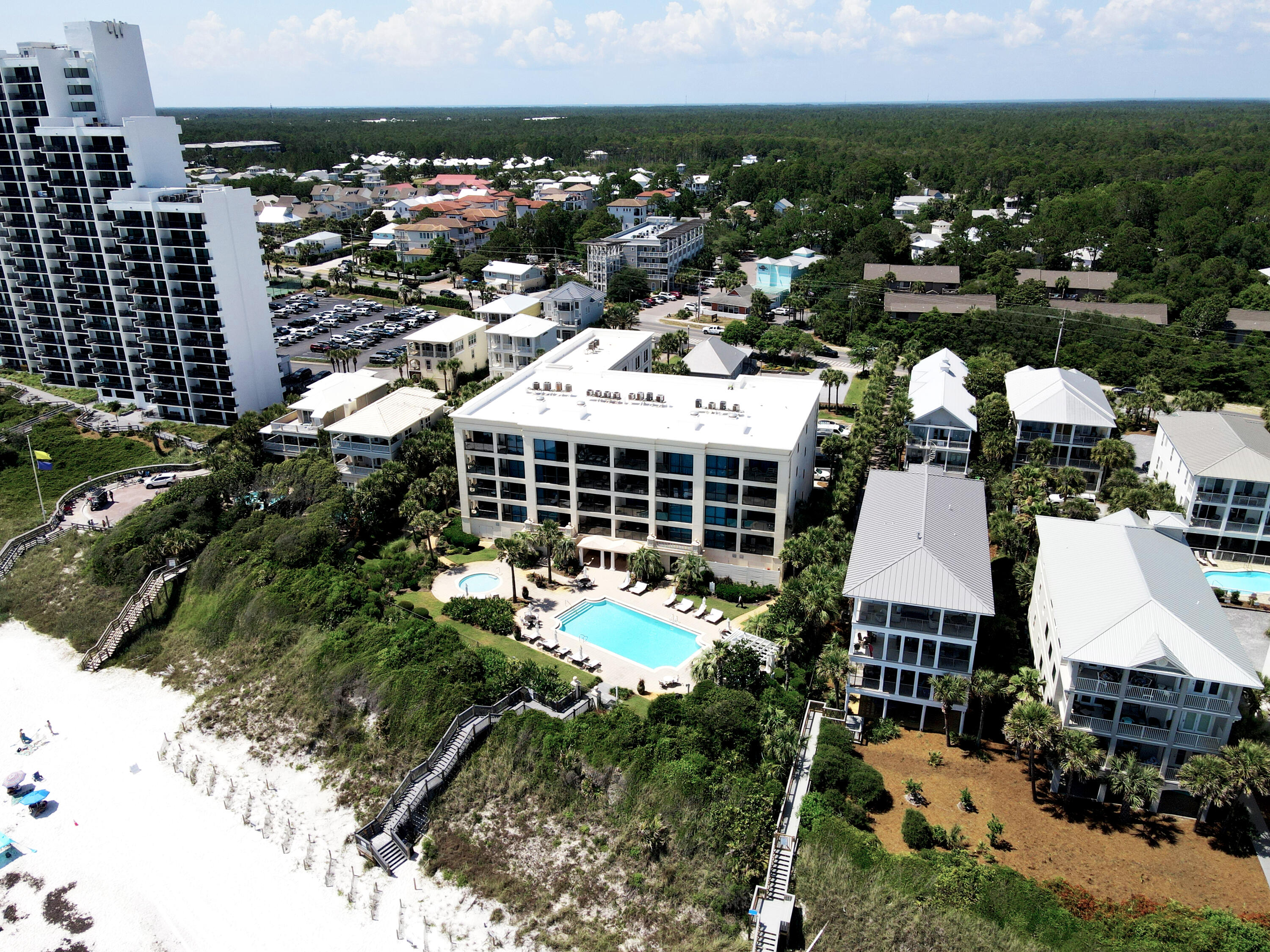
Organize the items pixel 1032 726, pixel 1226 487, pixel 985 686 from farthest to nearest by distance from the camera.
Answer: pixel 1226 487 < pixel 985 686 < pixel 1032 726

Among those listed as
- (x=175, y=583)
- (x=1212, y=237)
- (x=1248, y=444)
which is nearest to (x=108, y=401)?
(x=175, y=583)

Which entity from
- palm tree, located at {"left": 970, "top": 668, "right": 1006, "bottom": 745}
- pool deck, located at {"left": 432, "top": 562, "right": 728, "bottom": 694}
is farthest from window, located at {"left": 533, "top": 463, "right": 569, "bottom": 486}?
palm tree, located at {"left": 970, "top": 668, "right": 1006, "bottom": 745}

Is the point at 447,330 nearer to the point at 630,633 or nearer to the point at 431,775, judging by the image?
the point at 630,633

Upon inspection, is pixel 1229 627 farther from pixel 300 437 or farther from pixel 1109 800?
pixel 300 437

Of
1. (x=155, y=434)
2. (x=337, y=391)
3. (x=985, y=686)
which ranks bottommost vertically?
(x=155, y=434)

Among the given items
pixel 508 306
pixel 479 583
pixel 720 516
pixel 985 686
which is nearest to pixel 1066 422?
pixel 720 516

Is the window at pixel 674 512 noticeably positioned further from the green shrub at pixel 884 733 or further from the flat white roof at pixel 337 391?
the flat white roof at pixel 337 391

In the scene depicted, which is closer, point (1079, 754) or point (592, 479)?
point (1079, 754)
